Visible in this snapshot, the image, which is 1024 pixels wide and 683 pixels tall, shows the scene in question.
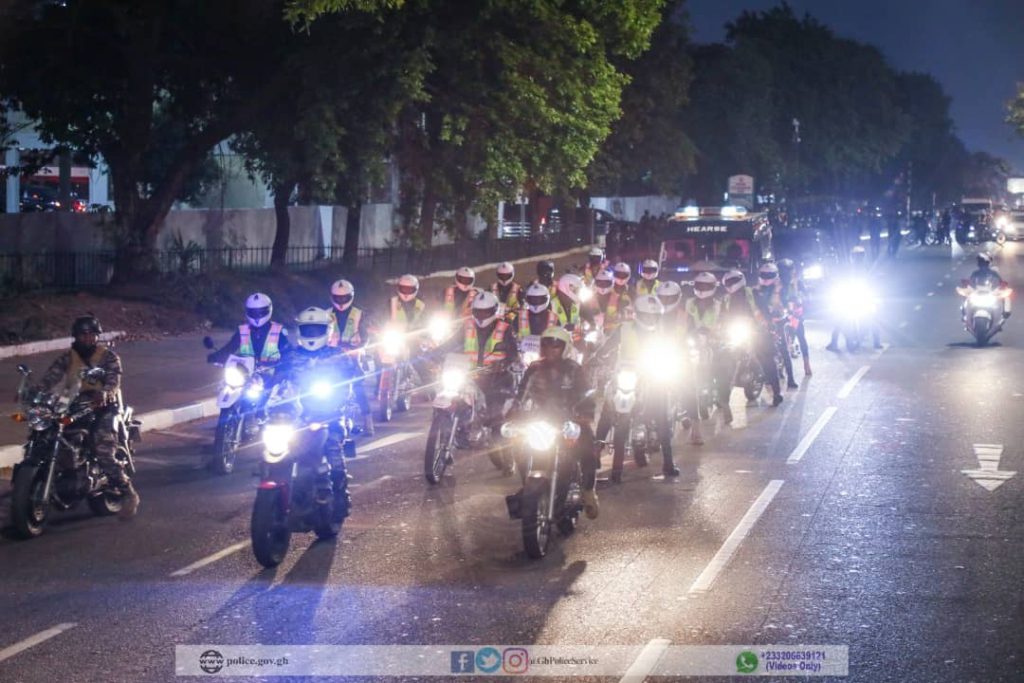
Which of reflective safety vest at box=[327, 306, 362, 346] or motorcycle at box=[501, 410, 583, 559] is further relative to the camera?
reflective safety vest at box=[327, 306, 362, 346]

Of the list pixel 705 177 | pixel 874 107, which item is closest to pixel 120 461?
pixel 705 177

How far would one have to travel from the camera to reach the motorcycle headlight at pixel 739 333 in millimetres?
18266

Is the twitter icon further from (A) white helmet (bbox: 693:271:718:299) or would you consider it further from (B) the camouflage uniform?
(A) white helmet (bbox: 693:271:718:299)

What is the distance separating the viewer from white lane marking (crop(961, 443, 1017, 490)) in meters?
13.4

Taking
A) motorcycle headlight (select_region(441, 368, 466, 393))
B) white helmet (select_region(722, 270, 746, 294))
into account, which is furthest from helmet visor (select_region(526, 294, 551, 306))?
white helmet (select_region(722, 270, 746, 294))

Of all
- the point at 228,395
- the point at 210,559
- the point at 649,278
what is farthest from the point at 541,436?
the point at 649,278

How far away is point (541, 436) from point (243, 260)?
1089 inches

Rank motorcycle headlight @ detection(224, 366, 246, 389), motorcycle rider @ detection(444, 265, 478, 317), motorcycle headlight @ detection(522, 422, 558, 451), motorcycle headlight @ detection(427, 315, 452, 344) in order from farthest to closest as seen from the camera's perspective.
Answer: motorcycle rider @ detection(444, 265, 478, 317)
motorcycle headlight @ detection(427, 315, 452, 344)
motorcycle headlight @ detection(224, 366, 246, 389)
motorcycle headlight @ detection(522, 422, 558, 451)

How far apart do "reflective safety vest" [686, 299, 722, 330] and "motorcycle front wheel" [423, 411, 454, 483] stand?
4.26 m

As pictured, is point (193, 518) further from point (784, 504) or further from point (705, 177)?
point (705, 177)

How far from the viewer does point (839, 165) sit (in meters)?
104

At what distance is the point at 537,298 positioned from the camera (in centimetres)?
1416

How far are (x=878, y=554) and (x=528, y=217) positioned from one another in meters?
56.4

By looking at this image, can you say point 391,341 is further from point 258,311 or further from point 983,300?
point 983,300
